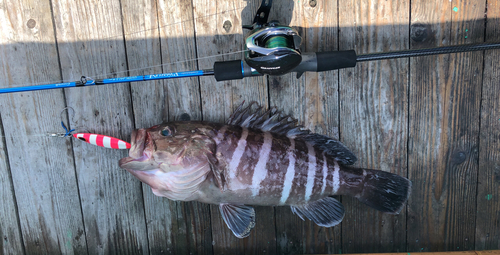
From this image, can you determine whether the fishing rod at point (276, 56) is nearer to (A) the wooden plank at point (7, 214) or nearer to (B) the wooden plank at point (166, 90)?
(B) the wooden plank at point (166, 90)

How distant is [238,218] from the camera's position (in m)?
1.92

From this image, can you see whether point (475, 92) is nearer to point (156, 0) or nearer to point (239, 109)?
point (239, 109)

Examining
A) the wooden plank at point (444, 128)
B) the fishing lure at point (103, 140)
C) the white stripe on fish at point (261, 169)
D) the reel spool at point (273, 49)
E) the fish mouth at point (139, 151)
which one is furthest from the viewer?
the wooden plank at point (444, 128)

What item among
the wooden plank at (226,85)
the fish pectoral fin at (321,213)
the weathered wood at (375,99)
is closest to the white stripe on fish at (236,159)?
the wooden plank at (226,85)

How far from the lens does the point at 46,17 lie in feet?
6.71

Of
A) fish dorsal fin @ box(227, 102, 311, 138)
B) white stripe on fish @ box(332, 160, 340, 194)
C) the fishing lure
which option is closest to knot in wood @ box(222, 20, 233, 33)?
fish dorsal fin @ box(227, 102, 311, 138)

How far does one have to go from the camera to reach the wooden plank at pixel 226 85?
79.8 inches

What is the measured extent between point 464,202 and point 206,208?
6.34 feet

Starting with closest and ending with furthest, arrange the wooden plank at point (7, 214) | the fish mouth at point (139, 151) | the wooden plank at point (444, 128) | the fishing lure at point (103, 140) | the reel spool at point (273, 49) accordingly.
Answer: the reel spool at point (273, 49) < the fish mouth at point (139, 151) < the fishing lure at point (103, 140) < the wooden plank at point (444, 128) < the wooden plank at point (7, 214)

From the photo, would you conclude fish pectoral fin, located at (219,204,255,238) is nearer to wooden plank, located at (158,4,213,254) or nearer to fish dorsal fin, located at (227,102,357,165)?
wooden plank, located at (158,4,213,254)

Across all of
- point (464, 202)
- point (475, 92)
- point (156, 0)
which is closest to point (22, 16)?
point (156, 0)

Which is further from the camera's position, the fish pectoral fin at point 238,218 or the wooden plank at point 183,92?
the wooden plank at point 183,92

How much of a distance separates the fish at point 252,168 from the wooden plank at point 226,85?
153 millimetres

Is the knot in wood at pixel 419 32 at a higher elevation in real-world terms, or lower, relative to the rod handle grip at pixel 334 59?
higher
